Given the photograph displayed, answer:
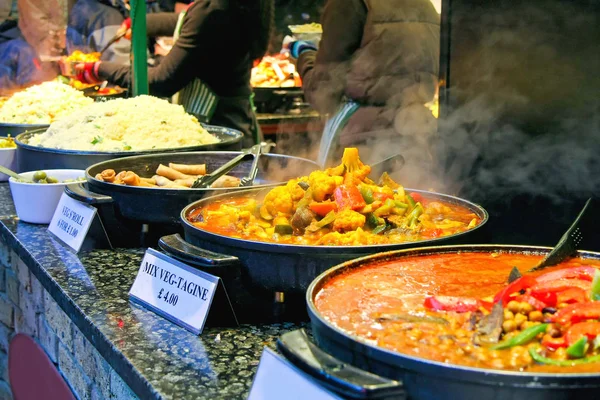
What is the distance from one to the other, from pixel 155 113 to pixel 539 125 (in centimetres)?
159

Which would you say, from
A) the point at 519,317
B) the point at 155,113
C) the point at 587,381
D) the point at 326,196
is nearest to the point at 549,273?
the point at 519,317

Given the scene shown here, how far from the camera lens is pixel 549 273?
1233mm

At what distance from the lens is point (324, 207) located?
1.69 metres

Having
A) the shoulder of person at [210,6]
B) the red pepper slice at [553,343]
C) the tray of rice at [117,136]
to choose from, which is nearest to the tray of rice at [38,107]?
the tray of rice at [117,136]

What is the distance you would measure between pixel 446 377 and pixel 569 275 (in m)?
0.44

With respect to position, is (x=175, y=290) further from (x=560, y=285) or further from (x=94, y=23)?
(x=94, y=23)

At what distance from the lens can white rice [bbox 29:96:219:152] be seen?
9.22 feet

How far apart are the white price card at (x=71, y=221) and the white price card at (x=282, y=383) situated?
4.07 feet

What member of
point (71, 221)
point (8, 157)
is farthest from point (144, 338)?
point (8, 157)

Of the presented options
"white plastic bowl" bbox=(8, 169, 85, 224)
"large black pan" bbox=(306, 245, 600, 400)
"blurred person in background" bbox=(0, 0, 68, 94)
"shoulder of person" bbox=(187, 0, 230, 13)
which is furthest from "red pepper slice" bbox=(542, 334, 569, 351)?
"blurred person in background" bbox=(0, 0, 68, 94)

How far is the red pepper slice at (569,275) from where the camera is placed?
3.97 feet

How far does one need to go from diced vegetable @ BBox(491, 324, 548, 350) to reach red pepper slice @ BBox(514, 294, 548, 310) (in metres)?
0.08

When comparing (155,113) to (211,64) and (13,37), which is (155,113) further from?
(13,37)

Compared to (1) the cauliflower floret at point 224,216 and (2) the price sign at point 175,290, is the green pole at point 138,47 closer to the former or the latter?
(1) the cauliflower floret at point 224,216
